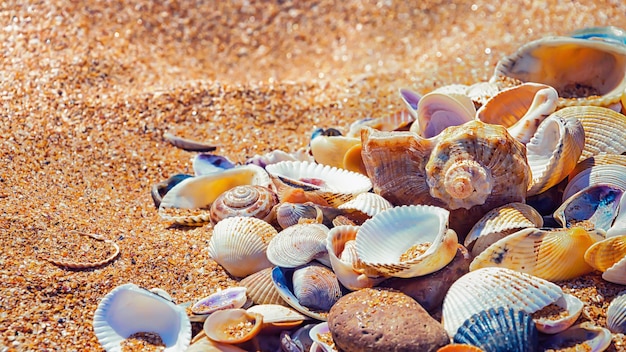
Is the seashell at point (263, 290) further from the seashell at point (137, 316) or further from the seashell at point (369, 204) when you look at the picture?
the seashell at point (369, 204)

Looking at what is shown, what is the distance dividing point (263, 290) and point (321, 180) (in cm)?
75

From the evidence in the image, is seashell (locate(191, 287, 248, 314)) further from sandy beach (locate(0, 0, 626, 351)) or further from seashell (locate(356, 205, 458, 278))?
seashell (locate(356, 205, 458, 278))

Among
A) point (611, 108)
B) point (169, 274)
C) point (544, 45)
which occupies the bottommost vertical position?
point (169, 274)

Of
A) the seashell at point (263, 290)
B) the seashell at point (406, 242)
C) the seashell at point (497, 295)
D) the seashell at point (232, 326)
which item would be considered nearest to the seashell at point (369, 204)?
the seashell at point (406, 242)

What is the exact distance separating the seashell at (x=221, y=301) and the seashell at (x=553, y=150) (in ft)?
4.54

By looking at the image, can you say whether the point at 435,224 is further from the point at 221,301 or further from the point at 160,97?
the point at 160,97

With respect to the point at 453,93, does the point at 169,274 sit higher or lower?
lower

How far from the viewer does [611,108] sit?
3764mm

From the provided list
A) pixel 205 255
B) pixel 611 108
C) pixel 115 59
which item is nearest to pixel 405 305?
pixel 205 255

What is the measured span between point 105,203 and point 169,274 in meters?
0.83

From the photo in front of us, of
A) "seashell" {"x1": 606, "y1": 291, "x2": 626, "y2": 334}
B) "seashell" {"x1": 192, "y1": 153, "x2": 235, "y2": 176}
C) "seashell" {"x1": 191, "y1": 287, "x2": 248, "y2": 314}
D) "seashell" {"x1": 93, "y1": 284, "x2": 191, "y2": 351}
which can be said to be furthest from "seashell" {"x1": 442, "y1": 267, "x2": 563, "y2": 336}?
"seashell" {"x1": 192, "y1": 153, "x2": 235, "y2": 176}

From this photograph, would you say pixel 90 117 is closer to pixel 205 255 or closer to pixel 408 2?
pixel 205 255

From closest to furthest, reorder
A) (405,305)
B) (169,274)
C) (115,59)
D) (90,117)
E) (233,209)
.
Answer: (405,305), (169,274), (233,209), (90,117), (115,59)

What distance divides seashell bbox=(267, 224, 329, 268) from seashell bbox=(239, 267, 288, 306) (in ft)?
0.26
